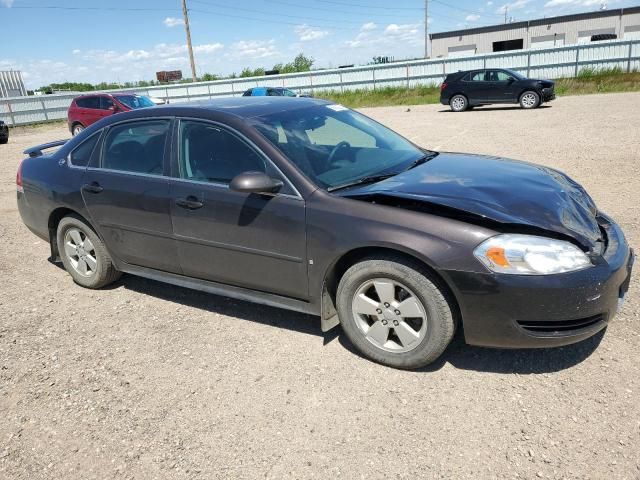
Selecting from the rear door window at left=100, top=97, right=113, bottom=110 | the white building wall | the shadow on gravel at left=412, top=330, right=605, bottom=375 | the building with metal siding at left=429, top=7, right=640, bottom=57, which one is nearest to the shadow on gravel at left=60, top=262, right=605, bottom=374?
the shadow on gravel at left=412, top=330, right=605, bottom=375

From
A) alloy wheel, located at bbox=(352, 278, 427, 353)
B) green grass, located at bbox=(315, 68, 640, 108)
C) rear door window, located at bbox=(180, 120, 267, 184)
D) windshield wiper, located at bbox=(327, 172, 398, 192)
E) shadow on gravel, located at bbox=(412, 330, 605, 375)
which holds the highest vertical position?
rear door window, located at bbox=(180, 120, 267, 184)

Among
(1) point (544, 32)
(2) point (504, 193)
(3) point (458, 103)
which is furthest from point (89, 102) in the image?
(1) point (544, 32)

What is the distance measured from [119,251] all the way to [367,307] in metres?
2.30

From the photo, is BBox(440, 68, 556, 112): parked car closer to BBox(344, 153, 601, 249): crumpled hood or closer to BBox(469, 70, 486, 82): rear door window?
BBox(469, 70, 486, 82): rear door window

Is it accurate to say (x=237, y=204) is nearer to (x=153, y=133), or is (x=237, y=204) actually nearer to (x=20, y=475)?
(x=153, y=133)

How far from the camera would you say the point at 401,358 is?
10.2 feet

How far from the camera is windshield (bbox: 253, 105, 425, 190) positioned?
345 cm

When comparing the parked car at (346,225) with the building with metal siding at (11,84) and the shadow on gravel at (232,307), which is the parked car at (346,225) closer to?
the shadow on gravel at (232,307)

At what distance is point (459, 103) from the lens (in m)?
20.4

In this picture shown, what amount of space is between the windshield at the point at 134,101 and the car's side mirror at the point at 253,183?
15518 mm

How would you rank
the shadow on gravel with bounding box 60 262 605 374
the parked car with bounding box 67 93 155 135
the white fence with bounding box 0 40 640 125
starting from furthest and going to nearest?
1. the white fence with bounding box 0 40 640 125
2. the parked car with bounding box 67 93 155 135
3. the shadow on gravel with bounding box 60 262 605 374

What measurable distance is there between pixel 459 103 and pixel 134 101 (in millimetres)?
12208

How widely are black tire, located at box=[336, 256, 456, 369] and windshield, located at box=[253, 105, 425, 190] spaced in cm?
62

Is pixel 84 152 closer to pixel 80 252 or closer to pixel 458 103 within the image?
pixel 80 252
